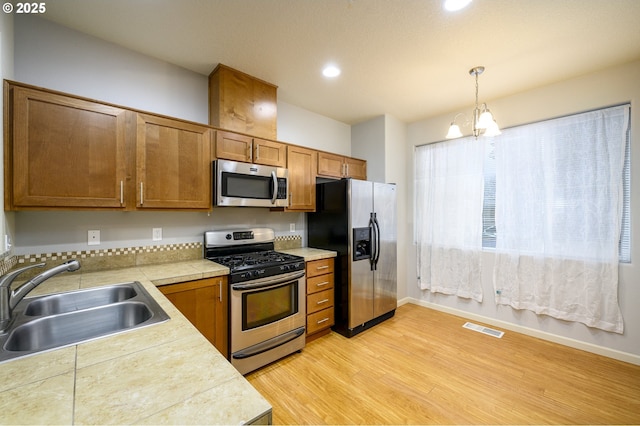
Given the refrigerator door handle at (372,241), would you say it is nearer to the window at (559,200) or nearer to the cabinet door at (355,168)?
the cabinet door at (355,168)

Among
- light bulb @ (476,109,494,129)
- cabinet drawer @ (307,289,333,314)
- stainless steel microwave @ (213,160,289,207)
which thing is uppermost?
light bulb @ (476,109,494,129)

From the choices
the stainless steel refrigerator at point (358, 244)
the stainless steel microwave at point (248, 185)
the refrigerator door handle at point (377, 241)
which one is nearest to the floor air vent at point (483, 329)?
the stainless steel refrigerator at point (358, 244)

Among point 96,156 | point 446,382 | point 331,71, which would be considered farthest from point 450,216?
point 96,156

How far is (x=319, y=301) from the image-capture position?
9.61ft

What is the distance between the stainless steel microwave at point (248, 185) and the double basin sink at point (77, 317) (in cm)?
100

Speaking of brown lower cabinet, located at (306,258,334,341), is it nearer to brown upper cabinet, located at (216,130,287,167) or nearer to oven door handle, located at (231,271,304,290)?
oven door handle, located at (231,271,304,290)

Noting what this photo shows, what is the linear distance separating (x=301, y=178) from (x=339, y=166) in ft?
2.26

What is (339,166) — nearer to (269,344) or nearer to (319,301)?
(319,301)

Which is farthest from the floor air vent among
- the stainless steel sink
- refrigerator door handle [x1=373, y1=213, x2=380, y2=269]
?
the stainless steel sink

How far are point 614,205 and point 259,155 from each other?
3482mm

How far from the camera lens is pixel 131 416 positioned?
626mm

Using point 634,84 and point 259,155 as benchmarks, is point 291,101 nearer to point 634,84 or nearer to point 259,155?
point 259,155

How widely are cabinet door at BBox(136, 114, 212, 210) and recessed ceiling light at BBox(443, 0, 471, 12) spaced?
206 cm

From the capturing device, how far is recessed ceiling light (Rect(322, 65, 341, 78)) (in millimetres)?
2561
